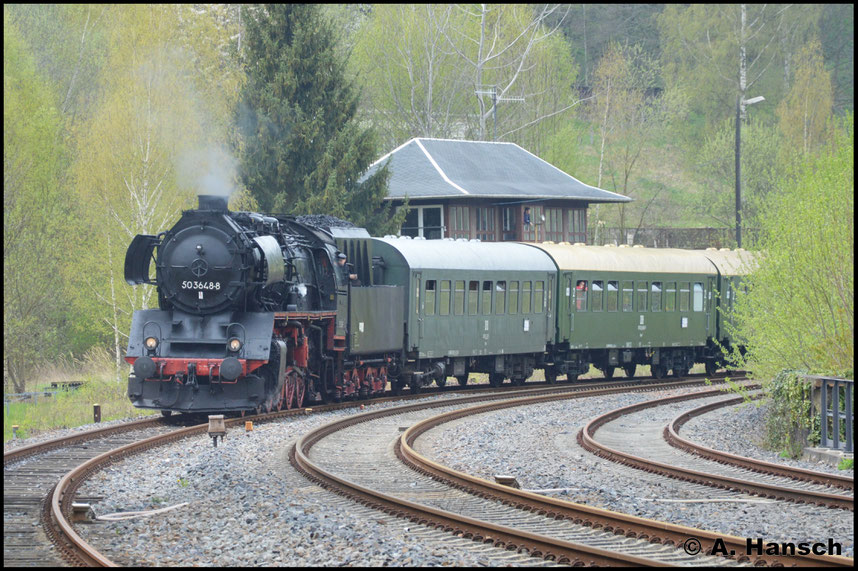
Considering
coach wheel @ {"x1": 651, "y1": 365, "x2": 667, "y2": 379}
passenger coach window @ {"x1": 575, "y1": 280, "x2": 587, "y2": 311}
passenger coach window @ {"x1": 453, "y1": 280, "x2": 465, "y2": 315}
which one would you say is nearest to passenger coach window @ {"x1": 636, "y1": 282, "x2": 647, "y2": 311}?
passenger coach window @ {"x1": 575, "y1": 280, "x2": 587, "y2": 311}

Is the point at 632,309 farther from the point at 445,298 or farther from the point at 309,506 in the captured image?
the point at 309,506

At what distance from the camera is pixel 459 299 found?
22.9 metres

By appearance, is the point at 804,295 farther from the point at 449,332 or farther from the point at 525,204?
the point at 525,204

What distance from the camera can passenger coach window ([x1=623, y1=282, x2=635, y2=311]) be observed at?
89.4 ft

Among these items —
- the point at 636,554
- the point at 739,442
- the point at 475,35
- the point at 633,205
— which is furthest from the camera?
the point at 633,205

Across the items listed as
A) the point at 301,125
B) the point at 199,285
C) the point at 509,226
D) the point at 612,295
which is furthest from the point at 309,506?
the point at 509,226

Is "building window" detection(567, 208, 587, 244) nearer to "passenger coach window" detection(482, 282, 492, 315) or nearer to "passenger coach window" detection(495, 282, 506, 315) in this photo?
→ "passenger coach window" detection(495, 282, 506, 315)

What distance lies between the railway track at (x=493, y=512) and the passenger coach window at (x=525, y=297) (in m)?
10.2

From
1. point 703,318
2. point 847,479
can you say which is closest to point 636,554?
point 847,479

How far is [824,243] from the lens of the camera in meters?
14.4

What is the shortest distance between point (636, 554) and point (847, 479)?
4.17 meters

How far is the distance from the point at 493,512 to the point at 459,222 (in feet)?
97.5

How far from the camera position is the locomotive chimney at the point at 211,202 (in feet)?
55.9

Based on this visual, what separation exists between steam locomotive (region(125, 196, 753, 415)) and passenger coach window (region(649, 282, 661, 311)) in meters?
0.06
